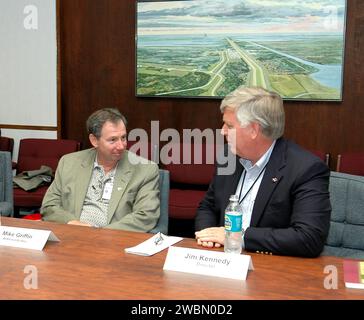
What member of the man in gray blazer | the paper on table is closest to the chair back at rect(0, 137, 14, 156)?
the man in gray blazer

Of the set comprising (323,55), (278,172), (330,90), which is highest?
(323,55)

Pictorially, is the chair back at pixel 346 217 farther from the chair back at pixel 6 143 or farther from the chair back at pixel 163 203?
the chair back at pixel 6 143

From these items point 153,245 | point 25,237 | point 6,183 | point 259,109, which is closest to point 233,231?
point 153,245

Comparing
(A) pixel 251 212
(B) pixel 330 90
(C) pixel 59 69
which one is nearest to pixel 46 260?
(A) pixel 251 212

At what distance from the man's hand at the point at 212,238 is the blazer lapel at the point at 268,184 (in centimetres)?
21

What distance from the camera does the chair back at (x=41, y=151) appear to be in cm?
499

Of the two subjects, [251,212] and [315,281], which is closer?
[315,281]

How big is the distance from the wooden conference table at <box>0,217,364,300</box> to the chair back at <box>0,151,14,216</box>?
1.51m

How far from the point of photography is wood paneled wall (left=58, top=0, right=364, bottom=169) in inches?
185

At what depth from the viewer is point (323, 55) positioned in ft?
15.0

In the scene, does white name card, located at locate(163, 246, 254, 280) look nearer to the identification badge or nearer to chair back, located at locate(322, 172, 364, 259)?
chair back, located at locate(322, 172, 364, 259)
